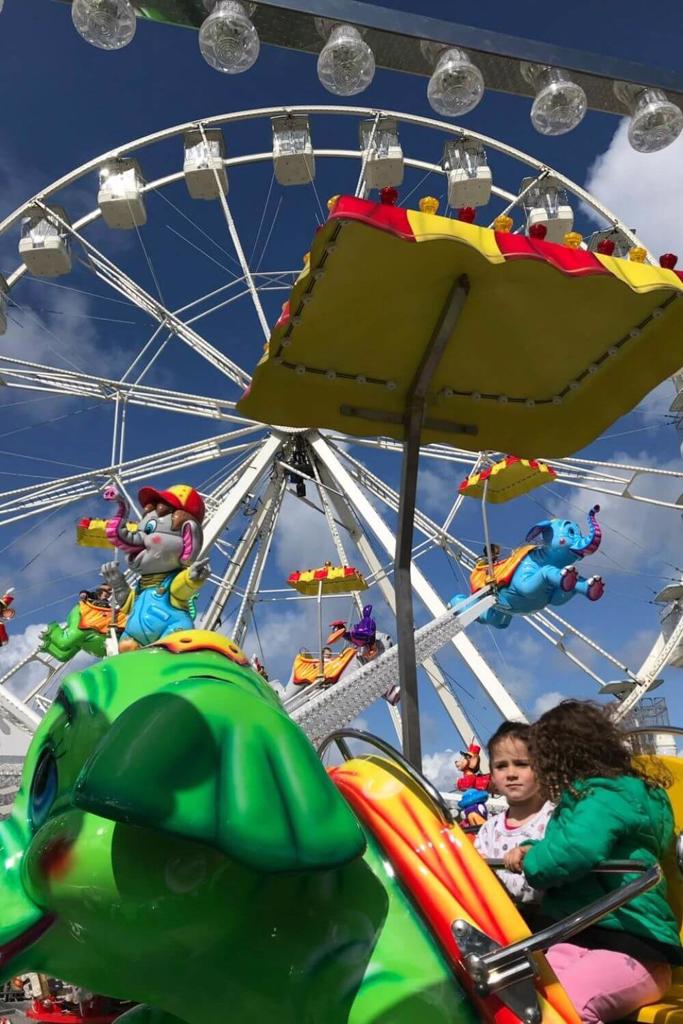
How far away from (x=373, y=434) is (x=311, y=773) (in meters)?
1.22

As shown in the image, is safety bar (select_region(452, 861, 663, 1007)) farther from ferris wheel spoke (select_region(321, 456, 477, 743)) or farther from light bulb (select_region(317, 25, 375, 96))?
ferris wheel spoke (select_region(321, 456, 477, 743))

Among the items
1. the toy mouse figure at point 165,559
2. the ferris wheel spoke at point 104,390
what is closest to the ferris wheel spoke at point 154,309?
the ferris wheel spoke at point 104,390

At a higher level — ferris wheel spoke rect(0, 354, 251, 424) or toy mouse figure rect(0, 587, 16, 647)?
ferris wheel spoke rect(0, 354, 251, 424)

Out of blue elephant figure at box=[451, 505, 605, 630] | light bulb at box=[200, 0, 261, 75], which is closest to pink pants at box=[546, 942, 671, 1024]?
light bulb at box=[200, 0, 261, 75]

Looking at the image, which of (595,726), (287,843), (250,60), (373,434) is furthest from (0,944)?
(250,60)

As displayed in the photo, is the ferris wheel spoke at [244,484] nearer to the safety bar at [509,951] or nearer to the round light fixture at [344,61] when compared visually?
the round light fixture at [344,61]

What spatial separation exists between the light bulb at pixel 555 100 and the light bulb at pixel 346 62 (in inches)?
20.5

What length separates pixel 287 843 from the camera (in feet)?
2.60

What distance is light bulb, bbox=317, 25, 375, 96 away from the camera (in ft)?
7.49

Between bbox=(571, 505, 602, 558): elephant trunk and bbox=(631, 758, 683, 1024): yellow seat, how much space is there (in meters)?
7.20

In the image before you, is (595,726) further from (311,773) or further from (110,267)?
(110,267)

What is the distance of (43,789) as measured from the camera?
3.30 feet

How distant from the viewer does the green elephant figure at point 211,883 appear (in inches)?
30.5

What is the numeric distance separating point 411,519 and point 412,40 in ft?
5.25
